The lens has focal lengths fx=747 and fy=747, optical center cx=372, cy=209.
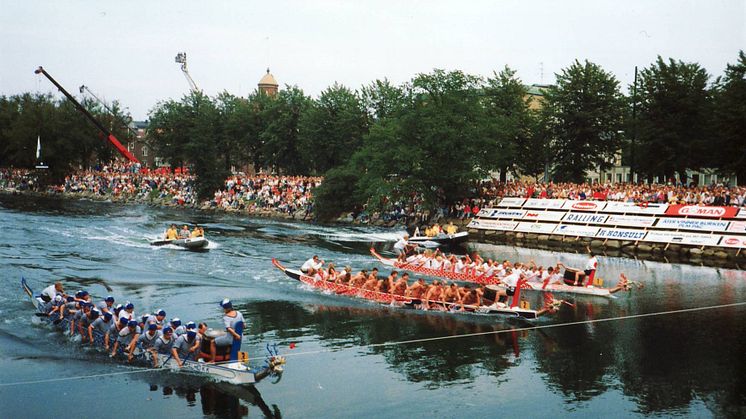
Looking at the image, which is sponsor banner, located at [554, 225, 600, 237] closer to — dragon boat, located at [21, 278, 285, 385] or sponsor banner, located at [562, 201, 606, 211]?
sponsor banner, located at [562, 201, 606, 211]

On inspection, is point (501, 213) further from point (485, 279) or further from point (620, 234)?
point (485, 279)

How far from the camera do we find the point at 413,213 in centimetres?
6719

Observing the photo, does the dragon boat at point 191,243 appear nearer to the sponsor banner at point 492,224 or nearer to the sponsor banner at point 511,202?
the sponsor banner at point 492,224

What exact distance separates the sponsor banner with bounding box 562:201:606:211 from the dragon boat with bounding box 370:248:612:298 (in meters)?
21.0

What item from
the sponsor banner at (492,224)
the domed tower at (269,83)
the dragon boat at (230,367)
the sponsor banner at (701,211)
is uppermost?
the domed tower at (269,83)

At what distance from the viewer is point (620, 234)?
5162 centimetres

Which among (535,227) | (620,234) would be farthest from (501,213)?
(620,234)

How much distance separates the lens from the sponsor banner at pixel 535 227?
185 ft

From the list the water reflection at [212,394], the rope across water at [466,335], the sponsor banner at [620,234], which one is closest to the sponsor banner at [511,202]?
the sponsor banner at [620,234]

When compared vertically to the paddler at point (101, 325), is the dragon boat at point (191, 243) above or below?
above

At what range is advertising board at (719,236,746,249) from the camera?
45.5 meters

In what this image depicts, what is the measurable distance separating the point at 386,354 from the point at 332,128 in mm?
64826

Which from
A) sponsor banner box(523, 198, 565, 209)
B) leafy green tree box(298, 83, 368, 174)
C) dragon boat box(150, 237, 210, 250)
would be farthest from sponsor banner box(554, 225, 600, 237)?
leafy green tree box(298, 83, 368, 174)

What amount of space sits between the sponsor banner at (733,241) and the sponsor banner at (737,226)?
63cm
